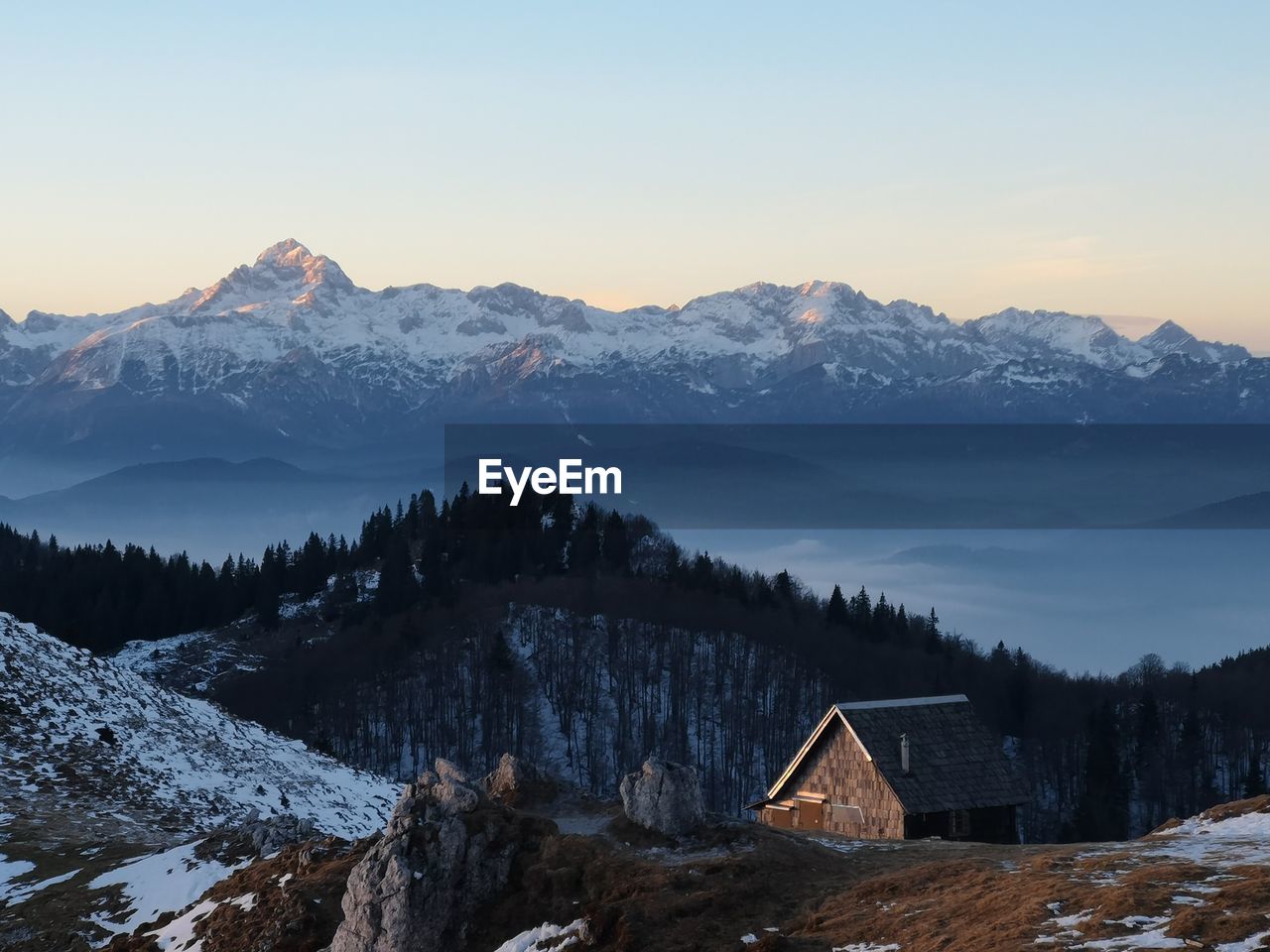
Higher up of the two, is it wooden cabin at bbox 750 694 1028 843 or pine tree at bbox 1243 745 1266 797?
wooden cabin at bbox 750 694 1028 843

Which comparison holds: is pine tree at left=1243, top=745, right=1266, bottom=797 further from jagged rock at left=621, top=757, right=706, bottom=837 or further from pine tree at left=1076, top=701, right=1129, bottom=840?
jagged rock at left=621, top=757, right=706, bottom=837

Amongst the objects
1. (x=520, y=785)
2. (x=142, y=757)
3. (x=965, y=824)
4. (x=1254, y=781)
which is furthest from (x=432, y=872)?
(x=1254, y=781)

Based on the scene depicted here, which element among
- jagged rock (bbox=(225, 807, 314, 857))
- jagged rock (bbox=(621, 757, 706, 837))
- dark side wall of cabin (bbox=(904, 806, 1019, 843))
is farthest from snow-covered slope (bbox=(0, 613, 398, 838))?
jagged rock (bbox=(621, 757, 706, 837))

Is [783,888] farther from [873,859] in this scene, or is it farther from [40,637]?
[40,637]

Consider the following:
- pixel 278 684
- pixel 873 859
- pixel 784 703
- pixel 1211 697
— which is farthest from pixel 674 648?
pixel 873 859

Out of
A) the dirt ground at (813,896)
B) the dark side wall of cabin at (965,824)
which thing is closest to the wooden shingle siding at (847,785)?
the dark side wall of cabin at (965,824)

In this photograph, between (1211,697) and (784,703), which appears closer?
(784,703)
